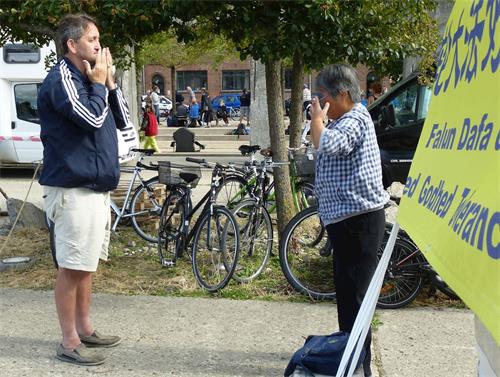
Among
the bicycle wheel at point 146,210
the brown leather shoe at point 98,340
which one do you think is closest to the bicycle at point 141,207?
the bicycle wheel at point 146,210

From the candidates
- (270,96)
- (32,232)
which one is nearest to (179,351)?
(270,96)

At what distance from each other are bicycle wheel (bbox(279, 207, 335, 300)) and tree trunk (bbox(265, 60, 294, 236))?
2.00 feet

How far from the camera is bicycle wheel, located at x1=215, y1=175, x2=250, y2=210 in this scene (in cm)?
741

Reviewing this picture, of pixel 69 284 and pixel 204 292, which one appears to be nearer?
pixel 69 284

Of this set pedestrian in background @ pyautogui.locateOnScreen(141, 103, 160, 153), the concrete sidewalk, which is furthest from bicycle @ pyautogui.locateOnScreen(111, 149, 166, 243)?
pedestrian in background @ pyautogui.locateOnScreen(141, 103, 160, 153)

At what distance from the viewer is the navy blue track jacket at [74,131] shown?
147 inches

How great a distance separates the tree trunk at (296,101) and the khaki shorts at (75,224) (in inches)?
131

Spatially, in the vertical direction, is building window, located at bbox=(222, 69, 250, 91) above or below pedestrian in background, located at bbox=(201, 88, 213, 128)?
above

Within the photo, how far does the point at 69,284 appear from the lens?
13.0 feet

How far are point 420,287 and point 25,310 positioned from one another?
298cm

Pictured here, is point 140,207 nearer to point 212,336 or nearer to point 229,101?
point 212,336

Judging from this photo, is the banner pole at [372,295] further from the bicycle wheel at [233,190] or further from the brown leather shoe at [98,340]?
the bicycle wheel at [233,190]

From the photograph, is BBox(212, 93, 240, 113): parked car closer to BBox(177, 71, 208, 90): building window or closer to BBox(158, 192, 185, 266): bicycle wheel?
BBox(177, 71, 208, 90): building window

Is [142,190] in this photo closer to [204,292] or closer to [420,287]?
[204,292]
